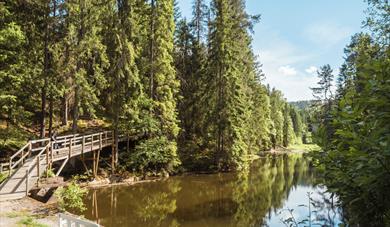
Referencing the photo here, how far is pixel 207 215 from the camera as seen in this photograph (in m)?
→ 14.6

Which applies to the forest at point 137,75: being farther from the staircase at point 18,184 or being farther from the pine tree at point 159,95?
the staircase at point 18,184

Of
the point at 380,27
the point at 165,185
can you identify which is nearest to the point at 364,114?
the point at 380,27

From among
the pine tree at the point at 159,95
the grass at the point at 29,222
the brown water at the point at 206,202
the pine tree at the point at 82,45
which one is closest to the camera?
the grass at the point at 29,222

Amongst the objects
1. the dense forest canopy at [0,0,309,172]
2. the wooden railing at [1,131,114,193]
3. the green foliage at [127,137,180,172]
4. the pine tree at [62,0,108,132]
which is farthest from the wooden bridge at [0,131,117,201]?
the green foliage at [127,137,180,172]

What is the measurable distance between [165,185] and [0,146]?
10.4 meters

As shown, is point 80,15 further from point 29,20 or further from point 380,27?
point 380,27

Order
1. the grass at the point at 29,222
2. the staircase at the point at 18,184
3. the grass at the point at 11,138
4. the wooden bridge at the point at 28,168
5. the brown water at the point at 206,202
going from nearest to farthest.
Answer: the grass at the point at 29,222, the staircase at the point at 18,184, the wooden bridge at the point at 28,168, the brown water at the point at 206,202, the grass at the point at 11,138

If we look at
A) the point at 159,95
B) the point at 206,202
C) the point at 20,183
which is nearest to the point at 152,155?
the point at 159,95

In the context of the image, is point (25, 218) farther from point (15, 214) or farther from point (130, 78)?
point (130, 78)

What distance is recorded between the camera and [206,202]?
17.3 m

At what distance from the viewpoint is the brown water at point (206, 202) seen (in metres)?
13.6

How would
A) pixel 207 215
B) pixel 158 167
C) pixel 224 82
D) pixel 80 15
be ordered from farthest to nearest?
1. pixel 224 82
2. pixel 158 167
3. pixel 80 15
4. pixel 207 215

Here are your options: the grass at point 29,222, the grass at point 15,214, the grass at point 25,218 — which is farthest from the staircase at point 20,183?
the grass at point 29,222

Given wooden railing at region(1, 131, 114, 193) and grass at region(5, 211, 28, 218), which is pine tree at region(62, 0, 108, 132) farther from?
grass at region(5, 211, 28, 218)
